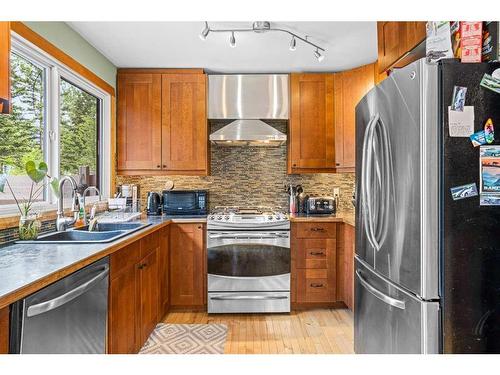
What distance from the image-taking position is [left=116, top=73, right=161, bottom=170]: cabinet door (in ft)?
10.7

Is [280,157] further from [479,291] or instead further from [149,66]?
[479,291]

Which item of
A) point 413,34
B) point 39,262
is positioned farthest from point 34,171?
point 413,34

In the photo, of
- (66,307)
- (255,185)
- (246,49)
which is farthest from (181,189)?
(66,307)

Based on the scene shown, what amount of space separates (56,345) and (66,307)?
14 cm

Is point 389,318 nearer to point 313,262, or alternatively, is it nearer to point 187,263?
point 313,262

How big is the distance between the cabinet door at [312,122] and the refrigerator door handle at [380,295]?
1616mm

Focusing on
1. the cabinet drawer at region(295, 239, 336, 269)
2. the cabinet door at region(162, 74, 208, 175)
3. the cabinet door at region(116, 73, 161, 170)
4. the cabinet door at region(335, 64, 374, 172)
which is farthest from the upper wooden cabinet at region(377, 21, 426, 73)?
the cabinet door at region(116, 73, 161, 170)

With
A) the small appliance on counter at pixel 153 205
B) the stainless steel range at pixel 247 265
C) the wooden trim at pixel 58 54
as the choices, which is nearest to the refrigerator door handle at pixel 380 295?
the stainless steel range at pixel 247 265

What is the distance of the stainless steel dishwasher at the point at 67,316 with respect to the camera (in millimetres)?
1050

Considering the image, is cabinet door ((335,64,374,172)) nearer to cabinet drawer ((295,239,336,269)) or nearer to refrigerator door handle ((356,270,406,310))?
cabinet drawer ((295,239,336,269))

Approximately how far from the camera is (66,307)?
1.29 m

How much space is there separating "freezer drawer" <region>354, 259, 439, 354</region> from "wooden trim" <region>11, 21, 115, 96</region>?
94.8 inches

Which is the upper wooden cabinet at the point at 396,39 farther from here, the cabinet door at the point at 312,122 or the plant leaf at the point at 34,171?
the plant leaf at the point at 34,171

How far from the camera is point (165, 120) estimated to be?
10.7ft
